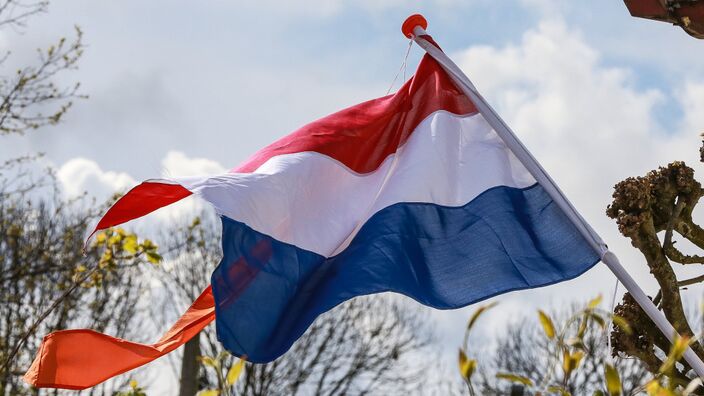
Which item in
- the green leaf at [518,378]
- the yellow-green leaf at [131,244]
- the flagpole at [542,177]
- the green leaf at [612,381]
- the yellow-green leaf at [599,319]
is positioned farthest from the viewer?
the yellow-green leaf at [131,244]

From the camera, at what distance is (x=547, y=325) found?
2889mm

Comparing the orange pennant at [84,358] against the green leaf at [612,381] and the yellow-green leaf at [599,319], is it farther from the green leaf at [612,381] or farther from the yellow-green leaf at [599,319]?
the green leaf at [612,381]

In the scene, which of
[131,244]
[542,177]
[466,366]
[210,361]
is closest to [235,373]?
[210,361]

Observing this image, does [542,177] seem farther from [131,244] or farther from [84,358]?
[131,244]

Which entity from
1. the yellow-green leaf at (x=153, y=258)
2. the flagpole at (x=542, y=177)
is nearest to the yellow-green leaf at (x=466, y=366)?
the flagpole at (x=542, y=177)

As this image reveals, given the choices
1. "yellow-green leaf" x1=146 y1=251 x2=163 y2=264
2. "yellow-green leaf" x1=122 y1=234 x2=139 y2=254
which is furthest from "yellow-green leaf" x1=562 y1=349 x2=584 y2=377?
"yellow-green leaf" x1=122 y1=234 x2=139 y2=254

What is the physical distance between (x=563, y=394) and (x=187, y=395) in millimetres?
7555

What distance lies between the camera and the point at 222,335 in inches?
225

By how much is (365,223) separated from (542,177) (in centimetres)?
95

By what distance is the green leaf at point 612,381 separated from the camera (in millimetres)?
2609

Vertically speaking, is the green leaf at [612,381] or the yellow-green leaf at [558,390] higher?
the yellow-green leaf at [558,390]

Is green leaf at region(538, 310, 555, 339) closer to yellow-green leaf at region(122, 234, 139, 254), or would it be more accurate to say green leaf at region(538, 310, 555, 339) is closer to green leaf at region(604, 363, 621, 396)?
green leaf at region(604, 363, 621, 396)

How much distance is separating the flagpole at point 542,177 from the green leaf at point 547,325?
8.48ft

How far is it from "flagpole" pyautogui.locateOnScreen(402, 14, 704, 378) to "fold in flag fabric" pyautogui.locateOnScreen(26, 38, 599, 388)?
0.31ft
